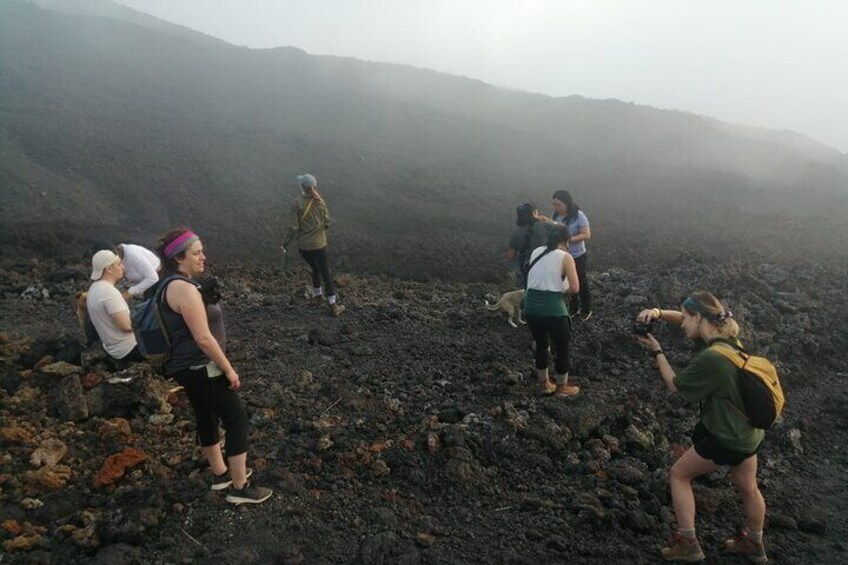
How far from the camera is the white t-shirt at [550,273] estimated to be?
4.66 metres

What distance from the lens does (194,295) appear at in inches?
120

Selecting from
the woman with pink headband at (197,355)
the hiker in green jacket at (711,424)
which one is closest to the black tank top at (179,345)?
the woman with pink headband at (197,355)

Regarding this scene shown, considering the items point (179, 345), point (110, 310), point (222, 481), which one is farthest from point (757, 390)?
point (110, 310)

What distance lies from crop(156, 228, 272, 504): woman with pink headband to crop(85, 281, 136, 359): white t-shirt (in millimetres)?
1663

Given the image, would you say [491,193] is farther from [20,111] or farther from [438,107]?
[20,111]

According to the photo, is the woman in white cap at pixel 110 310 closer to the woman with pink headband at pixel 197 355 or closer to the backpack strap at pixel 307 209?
the woman with pink headband at pixel 197 355

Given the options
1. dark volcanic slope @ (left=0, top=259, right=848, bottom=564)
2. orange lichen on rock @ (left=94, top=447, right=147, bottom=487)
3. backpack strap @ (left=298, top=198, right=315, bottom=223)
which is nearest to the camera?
dark volcanic slope @ (left=0, top=259, right=848, bottom=564)

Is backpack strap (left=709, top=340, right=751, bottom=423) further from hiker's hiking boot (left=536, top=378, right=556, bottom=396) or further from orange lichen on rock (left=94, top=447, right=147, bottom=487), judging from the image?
orange lichen on rock (left=94, top=447, right=147, bottom=487)

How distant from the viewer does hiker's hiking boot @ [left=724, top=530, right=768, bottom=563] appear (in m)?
3.41

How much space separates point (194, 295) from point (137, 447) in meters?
2.05

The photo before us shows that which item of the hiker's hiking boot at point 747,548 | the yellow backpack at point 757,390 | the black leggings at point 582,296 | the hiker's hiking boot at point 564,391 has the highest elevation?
the yellow backpack at point 757,390

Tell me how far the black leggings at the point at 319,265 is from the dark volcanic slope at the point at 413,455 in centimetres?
57

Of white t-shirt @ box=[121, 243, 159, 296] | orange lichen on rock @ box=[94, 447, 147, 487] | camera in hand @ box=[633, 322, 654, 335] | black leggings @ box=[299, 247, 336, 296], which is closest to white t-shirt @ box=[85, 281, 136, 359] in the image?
white t-shirt @ box=[121, 243, 159, 296]

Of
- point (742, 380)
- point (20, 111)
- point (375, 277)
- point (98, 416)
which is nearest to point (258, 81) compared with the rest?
point (20, 111)
